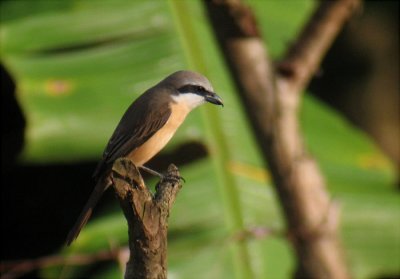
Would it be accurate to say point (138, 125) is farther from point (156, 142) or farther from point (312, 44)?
point (312, 44)

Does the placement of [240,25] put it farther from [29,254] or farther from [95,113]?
[29,254]

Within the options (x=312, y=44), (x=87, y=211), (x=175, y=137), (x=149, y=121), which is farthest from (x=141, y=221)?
(x=175, y=137)

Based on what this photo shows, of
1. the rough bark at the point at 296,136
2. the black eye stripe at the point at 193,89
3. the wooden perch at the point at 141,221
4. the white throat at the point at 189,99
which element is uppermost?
the black eye stripe at the point at 193,89

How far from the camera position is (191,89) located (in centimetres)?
222

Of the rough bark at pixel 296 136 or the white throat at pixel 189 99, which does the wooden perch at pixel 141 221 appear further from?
the rough bark at pixel 296 136

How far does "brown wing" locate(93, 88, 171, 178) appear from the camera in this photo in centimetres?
213

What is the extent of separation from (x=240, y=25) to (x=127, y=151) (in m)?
1.74

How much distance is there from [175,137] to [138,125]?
8.64ft

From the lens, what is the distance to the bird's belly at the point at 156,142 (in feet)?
7.85

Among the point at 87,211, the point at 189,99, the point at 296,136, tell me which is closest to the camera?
the point at 87,211

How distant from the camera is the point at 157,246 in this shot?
222 cm

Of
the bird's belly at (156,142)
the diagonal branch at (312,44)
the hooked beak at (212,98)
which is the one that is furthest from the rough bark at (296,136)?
the hooked beak at (212,98)

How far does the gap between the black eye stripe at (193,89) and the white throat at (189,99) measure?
3 centimetres

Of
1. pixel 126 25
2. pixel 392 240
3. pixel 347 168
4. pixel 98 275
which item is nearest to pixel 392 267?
pixel 392 240
